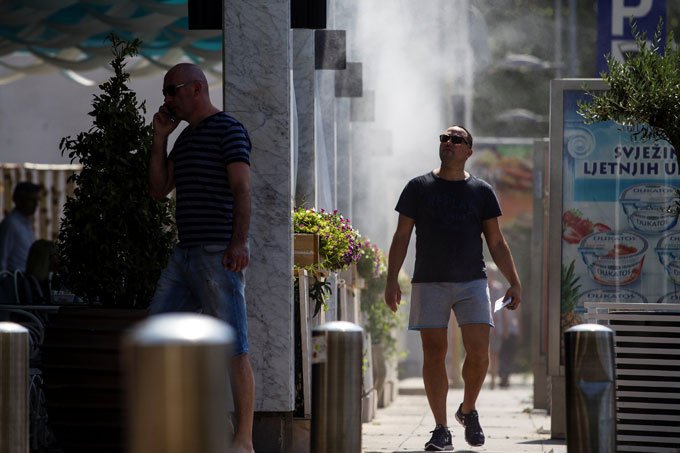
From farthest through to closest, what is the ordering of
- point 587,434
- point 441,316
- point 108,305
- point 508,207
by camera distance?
point 508,207 < point 441,316 < point 108,305 < point 587,434

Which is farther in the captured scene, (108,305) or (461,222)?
(461,222)

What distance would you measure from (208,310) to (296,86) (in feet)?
14.3

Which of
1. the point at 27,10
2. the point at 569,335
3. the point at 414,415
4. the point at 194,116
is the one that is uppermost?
the point at 27,10

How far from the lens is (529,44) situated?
47.4m

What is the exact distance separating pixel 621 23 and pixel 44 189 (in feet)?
32.2

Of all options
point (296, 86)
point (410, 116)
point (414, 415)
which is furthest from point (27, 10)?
point (410, 116)

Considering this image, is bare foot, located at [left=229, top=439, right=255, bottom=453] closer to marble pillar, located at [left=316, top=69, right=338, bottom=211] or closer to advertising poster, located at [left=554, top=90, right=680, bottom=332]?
advertising poster, located at [left=554, top=90, right=680, bottom=332]

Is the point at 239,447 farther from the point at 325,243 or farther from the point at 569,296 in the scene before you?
the point at 569,296

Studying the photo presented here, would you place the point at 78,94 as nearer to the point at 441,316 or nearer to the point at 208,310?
the point at 441,316

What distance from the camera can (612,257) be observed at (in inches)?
423

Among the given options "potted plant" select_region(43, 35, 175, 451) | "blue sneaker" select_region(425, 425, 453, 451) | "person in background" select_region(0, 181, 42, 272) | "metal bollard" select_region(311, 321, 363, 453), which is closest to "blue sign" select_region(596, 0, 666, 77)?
"blue sneaker" select_region(425, 425, 453, 451)

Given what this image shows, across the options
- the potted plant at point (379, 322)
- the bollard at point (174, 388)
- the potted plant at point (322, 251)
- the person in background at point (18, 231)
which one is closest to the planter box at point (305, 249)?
the potted plant at point (322, 251)

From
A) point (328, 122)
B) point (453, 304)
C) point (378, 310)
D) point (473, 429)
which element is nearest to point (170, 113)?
point (453, 304)

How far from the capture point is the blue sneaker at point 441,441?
355 inches
